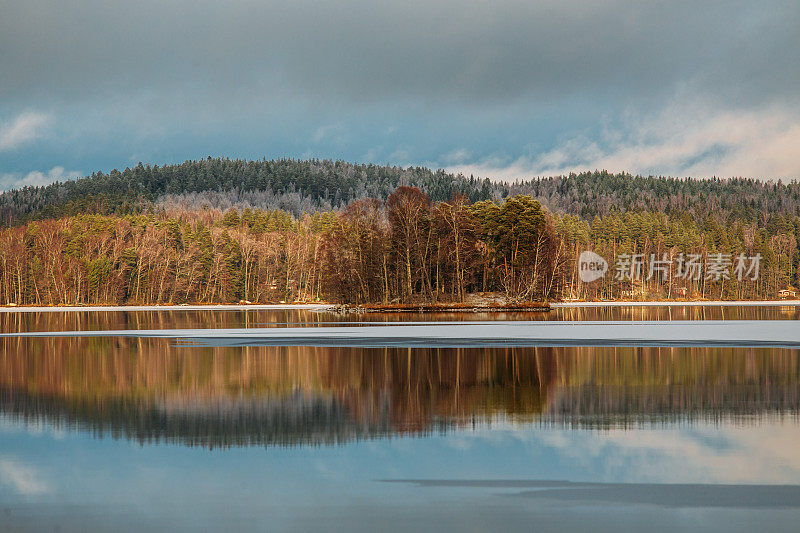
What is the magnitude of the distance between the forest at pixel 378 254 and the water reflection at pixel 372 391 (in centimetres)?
5055

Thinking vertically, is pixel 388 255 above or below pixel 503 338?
above

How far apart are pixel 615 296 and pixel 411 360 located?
134306 millimetres

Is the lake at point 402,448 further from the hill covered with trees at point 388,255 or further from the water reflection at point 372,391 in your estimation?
the hill covered with trees at point 388,255

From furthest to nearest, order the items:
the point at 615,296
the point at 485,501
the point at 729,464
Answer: the point at 615,296, the point at 729,464, the point at 485,501

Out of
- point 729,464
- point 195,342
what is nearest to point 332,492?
point 729,464

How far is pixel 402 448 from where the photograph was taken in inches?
407

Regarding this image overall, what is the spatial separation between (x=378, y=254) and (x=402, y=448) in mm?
65164

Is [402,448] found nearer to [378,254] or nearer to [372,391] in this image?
[372,391]

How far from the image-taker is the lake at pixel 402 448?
765 cm

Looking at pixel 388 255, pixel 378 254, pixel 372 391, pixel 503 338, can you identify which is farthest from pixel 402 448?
pixel 378 254

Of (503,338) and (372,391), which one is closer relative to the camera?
(372,391)

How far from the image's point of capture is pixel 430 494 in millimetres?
8273

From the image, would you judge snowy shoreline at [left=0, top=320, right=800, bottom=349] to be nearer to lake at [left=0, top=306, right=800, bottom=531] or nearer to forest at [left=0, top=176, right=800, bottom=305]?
lake at [left=0, top=306, right=800, bottom=531]

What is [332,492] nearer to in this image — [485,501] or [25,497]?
[485,501]
